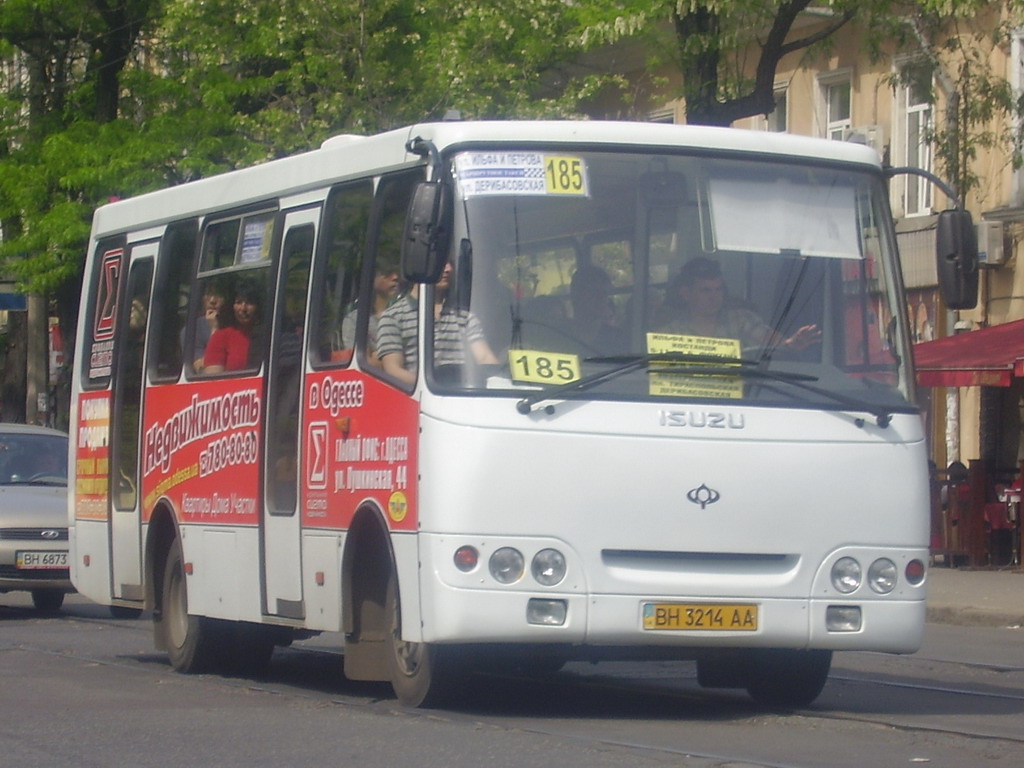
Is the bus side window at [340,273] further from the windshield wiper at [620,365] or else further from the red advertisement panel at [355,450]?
the windshield wiper at [620,365]

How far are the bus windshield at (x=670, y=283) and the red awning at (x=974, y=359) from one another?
13.0 m

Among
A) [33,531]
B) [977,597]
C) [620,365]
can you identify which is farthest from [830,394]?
[33,531]

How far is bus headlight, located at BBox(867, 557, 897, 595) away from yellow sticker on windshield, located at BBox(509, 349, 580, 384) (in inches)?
66.0

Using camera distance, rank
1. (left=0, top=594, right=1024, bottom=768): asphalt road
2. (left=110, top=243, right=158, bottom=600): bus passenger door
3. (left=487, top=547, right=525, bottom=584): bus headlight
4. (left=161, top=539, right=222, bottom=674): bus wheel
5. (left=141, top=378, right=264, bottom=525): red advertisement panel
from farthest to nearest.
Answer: (left=110, top=243, right=158, bottom=600): bus passenger door < (left=161, top=539, right=222, bottom=674): bus wheel < (left=141, top=378, right=264, bottom=525): red advertisement panel < (left=487, top=547, right=525, bottom=584): bus headlight < (left=0, top=594, right=1024, bottom=768): asphalt road

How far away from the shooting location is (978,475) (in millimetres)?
24922

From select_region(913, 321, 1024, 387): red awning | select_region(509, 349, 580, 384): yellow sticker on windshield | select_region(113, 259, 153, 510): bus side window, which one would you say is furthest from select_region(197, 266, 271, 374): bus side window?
select_region(913, 321, 1024, 387): red awning

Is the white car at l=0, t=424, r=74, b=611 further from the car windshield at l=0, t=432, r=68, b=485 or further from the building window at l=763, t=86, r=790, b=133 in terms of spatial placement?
the building window at l=763, t=86, r=790, b=133

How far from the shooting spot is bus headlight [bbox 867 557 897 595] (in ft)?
33.7

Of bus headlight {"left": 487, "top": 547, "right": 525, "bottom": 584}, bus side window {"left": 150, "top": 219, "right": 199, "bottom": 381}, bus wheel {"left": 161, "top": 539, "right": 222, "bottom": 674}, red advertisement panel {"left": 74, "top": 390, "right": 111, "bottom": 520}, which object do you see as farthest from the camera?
red advertisement panel {"left": 74, "top": 390, "right": 111, "bottom": 520}

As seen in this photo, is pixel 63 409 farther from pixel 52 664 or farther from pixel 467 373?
pixel 467 373

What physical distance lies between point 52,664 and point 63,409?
27.3 metres

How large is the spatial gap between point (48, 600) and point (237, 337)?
8.73m

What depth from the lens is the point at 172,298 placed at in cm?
1396

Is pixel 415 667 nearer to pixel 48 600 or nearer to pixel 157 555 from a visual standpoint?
pixel 157 555
